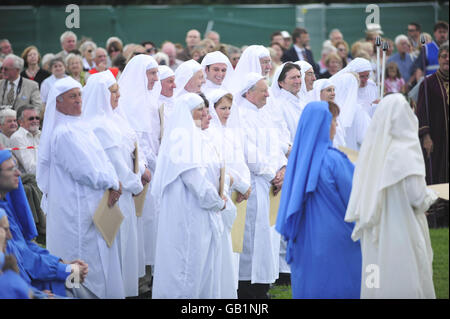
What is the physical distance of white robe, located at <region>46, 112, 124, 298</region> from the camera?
8.01 m

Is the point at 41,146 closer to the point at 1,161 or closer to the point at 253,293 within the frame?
the point at 1,161

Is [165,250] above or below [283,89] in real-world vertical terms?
below

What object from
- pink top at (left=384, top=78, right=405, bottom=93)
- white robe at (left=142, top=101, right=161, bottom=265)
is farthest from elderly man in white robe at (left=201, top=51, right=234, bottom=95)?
pink top at (left=384, top=78, right=405, bottom=93)

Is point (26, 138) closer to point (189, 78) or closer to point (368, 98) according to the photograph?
point (189, 78)

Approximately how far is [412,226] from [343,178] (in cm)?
69

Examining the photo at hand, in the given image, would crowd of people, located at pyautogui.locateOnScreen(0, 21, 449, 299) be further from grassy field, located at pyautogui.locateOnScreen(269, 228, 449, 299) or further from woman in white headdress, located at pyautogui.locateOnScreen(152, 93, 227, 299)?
grassy field, located at pyautogui.locateOnScreen(269, 228, 449, 299)

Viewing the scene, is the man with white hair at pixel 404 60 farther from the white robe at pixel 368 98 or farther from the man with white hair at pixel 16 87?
the man with white hair at pixel 16 87

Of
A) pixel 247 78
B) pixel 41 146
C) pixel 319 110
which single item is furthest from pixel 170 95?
pixel 319 110

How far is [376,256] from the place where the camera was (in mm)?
6656

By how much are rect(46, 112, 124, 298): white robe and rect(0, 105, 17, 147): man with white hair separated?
3.02 meters

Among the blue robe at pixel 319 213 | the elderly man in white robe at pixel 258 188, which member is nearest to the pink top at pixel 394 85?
the elderly man in white robe at pixel 258 188

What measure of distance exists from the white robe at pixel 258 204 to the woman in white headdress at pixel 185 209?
1.62 metres

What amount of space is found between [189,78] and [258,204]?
5.94 ft

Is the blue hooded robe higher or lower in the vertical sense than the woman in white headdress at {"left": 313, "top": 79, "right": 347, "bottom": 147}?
lower
